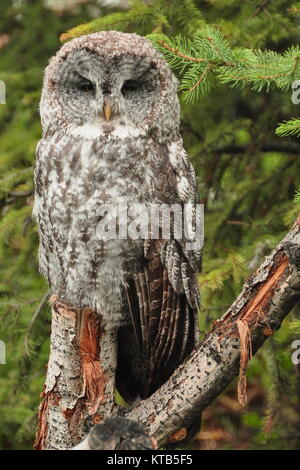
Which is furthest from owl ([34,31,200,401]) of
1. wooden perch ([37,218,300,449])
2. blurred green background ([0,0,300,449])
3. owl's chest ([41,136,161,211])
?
blurred green background ([0,0,300,449])

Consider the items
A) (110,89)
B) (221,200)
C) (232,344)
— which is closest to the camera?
(232,344)

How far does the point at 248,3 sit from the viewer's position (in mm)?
3305

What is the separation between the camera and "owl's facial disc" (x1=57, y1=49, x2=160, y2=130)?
2.62 m

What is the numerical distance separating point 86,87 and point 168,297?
33.8 inches

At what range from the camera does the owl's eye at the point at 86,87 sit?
8.86 feet

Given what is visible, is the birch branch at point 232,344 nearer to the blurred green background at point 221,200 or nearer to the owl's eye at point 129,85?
the blurred green background at point 221,200

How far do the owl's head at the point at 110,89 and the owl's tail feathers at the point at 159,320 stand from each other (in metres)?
0.54

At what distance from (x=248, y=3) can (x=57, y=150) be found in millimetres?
1227

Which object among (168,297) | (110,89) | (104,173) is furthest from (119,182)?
(168,297)

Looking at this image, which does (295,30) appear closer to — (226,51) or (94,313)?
(226,51)

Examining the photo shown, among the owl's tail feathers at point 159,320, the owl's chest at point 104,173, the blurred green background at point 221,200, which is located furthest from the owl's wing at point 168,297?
the blurred green background at point 221,200

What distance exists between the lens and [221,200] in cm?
379

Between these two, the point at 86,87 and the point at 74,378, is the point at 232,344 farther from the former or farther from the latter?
the point at 86,87

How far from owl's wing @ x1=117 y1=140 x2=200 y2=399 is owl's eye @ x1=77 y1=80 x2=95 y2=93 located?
16.1 inches
